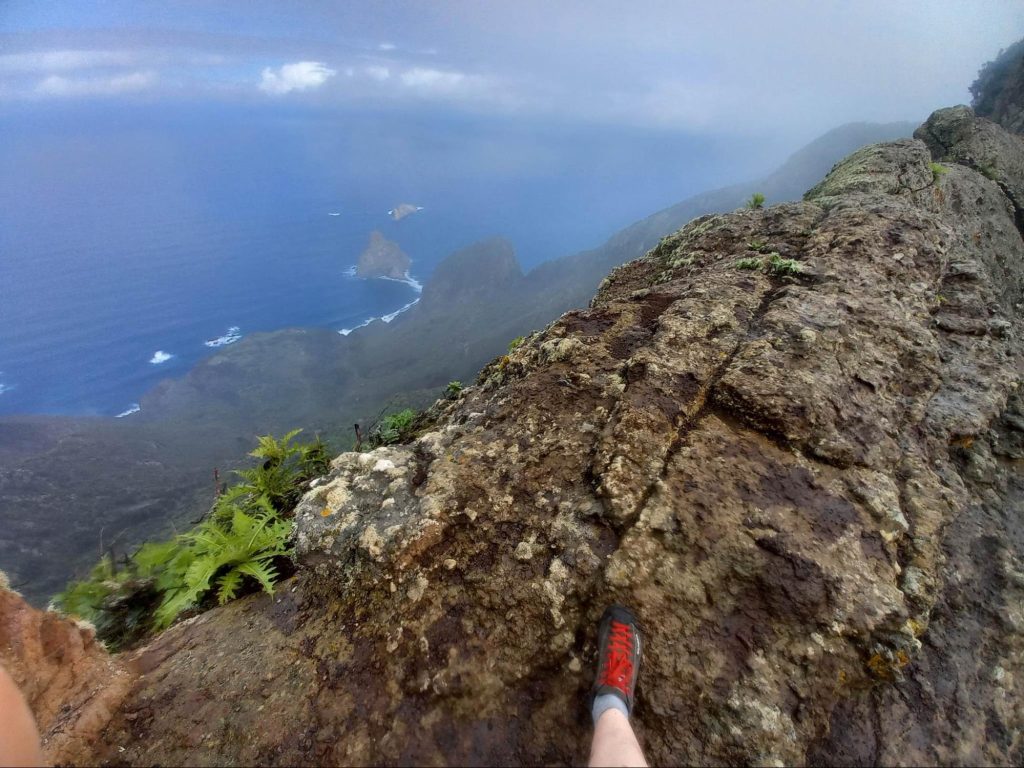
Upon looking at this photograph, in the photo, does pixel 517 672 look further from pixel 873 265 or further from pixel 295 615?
pixel 873 265

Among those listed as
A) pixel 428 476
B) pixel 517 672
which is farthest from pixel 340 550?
pixel 517 672

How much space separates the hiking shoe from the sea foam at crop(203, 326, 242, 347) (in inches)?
3402

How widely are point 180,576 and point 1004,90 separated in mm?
61975

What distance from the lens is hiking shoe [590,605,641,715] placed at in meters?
2.99

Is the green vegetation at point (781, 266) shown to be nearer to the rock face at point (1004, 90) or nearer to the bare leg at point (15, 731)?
the bare leg at point (15, 731)

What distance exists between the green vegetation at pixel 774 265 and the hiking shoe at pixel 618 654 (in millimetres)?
5809

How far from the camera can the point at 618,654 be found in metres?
3.10

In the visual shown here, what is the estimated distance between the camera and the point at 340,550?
4.01 metres

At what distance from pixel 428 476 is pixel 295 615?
172cm

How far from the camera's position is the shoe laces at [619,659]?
118 inches

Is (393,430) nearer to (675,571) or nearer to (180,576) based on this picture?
(180,576)

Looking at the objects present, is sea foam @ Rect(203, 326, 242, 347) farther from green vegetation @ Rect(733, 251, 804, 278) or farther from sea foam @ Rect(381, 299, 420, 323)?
green vegetation @ Rect(733, 251, 804, 278)

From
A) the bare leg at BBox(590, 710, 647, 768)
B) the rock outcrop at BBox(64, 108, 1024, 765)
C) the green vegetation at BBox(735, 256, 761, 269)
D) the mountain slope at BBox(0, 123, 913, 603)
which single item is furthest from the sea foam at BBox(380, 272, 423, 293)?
the bare leg at BBox(590, 710, 647, 768)

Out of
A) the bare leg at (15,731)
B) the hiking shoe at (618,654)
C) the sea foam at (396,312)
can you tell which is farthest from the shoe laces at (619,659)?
the sea foam at (396,312)
